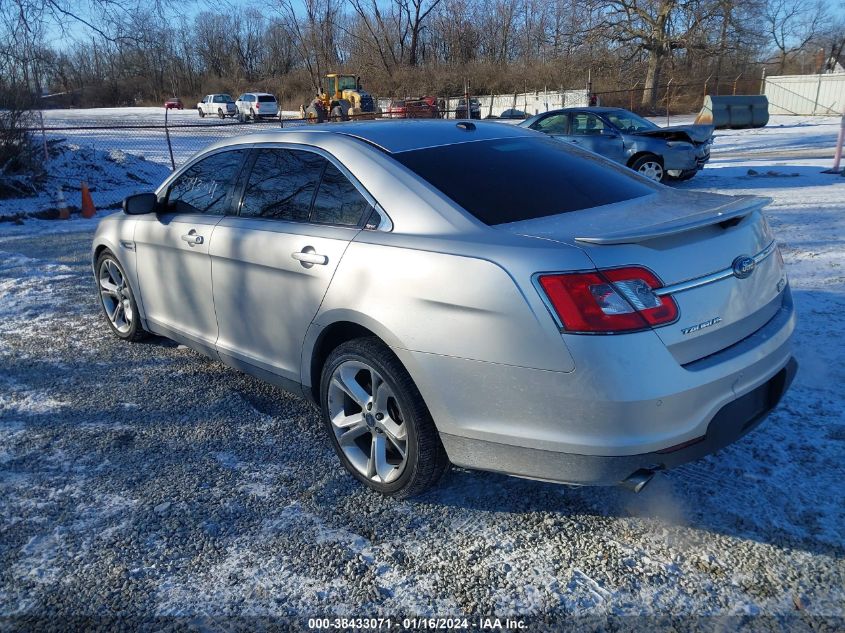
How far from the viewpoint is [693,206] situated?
9.31ft

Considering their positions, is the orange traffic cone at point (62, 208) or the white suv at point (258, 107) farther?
the white suv at point (258, 107)

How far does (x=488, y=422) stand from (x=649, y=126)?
11706 mm

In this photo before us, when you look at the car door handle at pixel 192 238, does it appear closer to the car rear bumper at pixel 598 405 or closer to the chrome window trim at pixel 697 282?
the car rear bumper at pixel 598 405

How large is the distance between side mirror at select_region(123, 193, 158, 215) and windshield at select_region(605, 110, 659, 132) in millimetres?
10080

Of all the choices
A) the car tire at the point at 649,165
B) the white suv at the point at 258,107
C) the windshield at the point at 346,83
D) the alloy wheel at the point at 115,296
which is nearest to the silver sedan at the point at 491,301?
the alloy wheel at the point at 115,296

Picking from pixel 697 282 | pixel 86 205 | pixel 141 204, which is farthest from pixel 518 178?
pixel 86 205

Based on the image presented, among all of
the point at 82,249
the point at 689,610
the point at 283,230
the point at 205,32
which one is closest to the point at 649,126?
the point at 82,249

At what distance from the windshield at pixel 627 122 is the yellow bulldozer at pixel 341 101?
19050 mm

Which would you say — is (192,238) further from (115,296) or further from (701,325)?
(701,325)

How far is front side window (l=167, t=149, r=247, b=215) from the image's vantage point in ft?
12.7

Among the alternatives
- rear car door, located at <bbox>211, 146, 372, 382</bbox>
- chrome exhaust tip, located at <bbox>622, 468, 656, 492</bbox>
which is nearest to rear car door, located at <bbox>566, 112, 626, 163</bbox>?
rear car door, located at <bbox>211, 146, 372, 382</bbox>

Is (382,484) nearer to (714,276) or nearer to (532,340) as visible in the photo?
(532,340)

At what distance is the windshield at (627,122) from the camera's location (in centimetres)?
1235

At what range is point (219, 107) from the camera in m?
43.8
